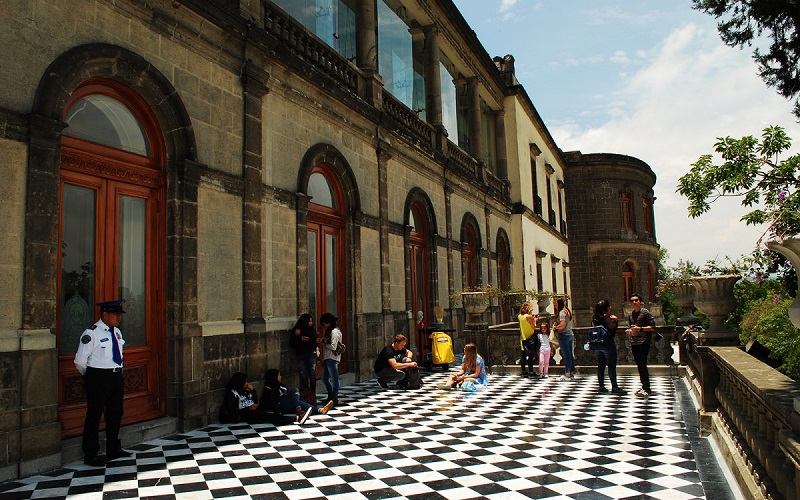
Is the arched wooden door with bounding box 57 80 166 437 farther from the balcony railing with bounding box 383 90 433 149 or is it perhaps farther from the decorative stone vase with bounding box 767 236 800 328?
the balcony railing with bounding box 383 90 433 149

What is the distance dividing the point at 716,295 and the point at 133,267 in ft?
22.6

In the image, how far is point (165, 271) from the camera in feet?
23.4

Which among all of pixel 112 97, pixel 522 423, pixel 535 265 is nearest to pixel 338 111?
pixel 112 97

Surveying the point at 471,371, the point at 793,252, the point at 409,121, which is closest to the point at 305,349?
the point at 471,371

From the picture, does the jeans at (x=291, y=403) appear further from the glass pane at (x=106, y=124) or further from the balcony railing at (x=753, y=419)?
the balcony railing at (x=753, y=419)

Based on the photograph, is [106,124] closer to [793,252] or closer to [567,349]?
[793,252]

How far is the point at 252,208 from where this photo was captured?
843cm

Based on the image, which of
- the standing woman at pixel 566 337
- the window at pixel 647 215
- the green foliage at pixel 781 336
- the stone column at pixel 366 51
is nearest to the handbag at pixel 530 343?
the standing woman at pixel 566 337

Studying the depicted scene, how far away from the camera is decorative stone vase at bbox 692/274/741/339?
685cm

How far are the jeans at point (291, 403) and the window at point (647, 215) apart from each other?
33387 mm

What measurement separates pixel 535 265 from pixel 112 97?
20693mm

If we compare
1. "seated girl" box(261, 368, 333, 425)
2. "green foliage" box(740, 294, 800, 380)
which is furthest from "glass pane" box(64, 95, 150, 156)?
"green foliage" box(740, 294, 800, 380)

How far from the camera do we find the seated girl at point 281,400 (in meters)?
7.57

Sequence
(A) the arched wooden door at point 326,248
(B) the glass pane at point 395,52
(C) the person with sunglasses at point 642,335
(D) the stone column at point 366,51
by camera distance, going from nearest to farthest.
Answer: (C) the person with sunglasses at point 642,335 < (A) the arched wooden door at point 326,248 < (D) the stone column at point 366,51 < (B) the glass pane at point 395,52
